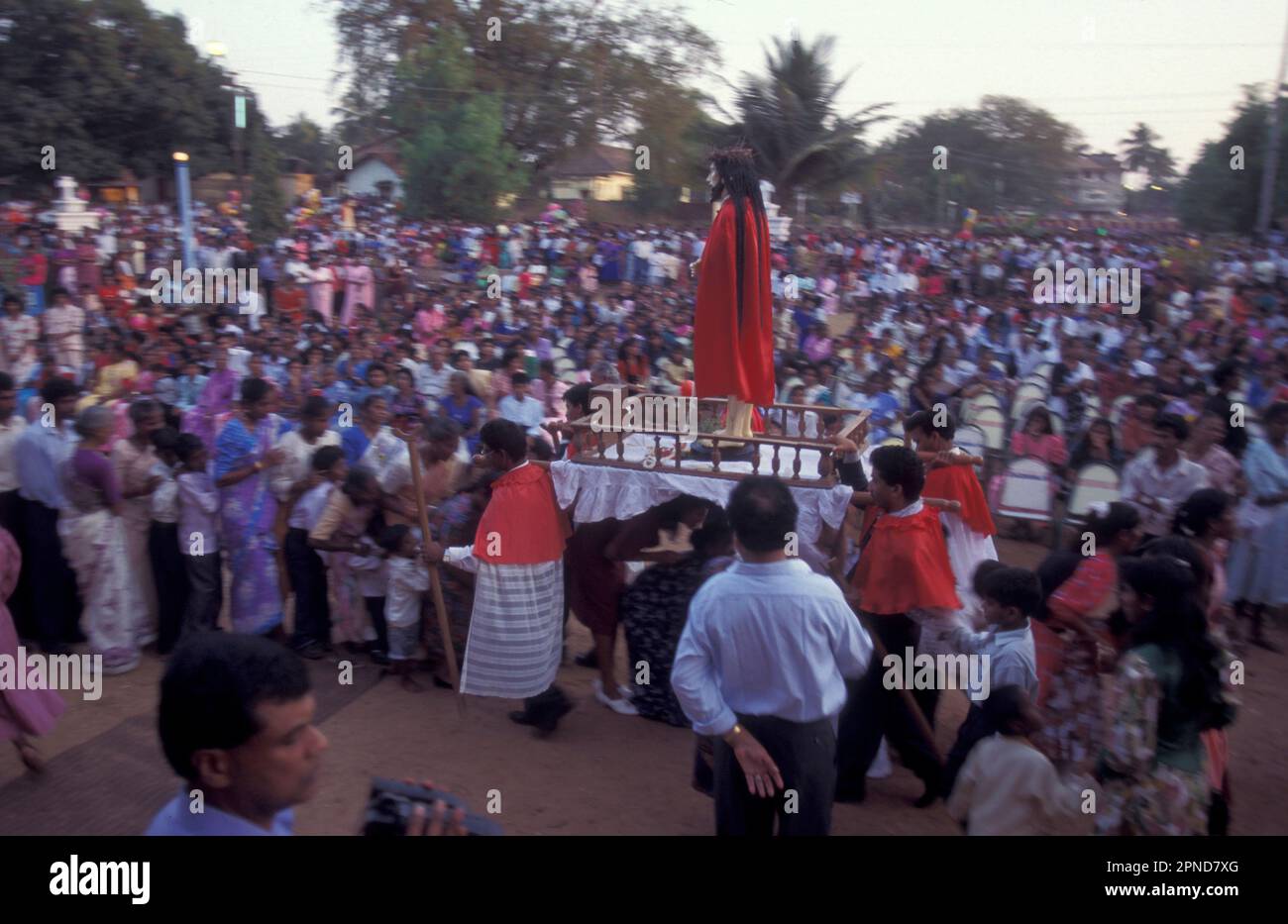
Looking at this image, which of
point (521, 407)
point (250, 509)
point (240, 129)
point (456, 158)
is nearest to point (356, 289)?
point (240, 129)

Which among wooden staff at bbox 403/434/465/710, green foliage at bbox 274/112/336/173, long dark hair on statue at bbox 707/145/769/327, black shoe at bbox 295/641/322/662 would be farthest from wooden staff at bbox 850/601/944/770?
green foliage at bbox 274/112/336/173

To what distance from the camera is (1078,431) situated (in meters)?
9.24

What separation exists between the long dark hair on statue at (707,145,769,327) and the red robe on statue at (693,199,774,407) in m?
0.02

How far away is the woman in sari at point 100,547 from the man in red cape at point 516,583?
7.26ft

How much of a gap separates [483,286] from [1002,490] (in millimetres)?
12636

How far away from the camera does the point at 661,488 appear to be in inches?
199

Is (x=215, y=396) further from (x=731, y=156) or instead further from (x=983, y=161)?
(x=983, y=161)

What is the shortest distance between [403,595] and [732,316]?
8.32 feet

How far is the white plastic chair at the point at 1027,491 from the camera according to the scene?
8.30m

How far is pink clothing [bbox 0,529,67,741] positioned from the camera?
461 cm

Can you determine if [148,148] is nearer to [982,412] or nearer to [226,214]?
[226,214]

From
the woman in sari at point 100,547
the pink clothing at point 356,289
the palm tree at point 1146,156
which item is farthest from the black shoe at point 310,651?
the palm tree at point 1146,156
